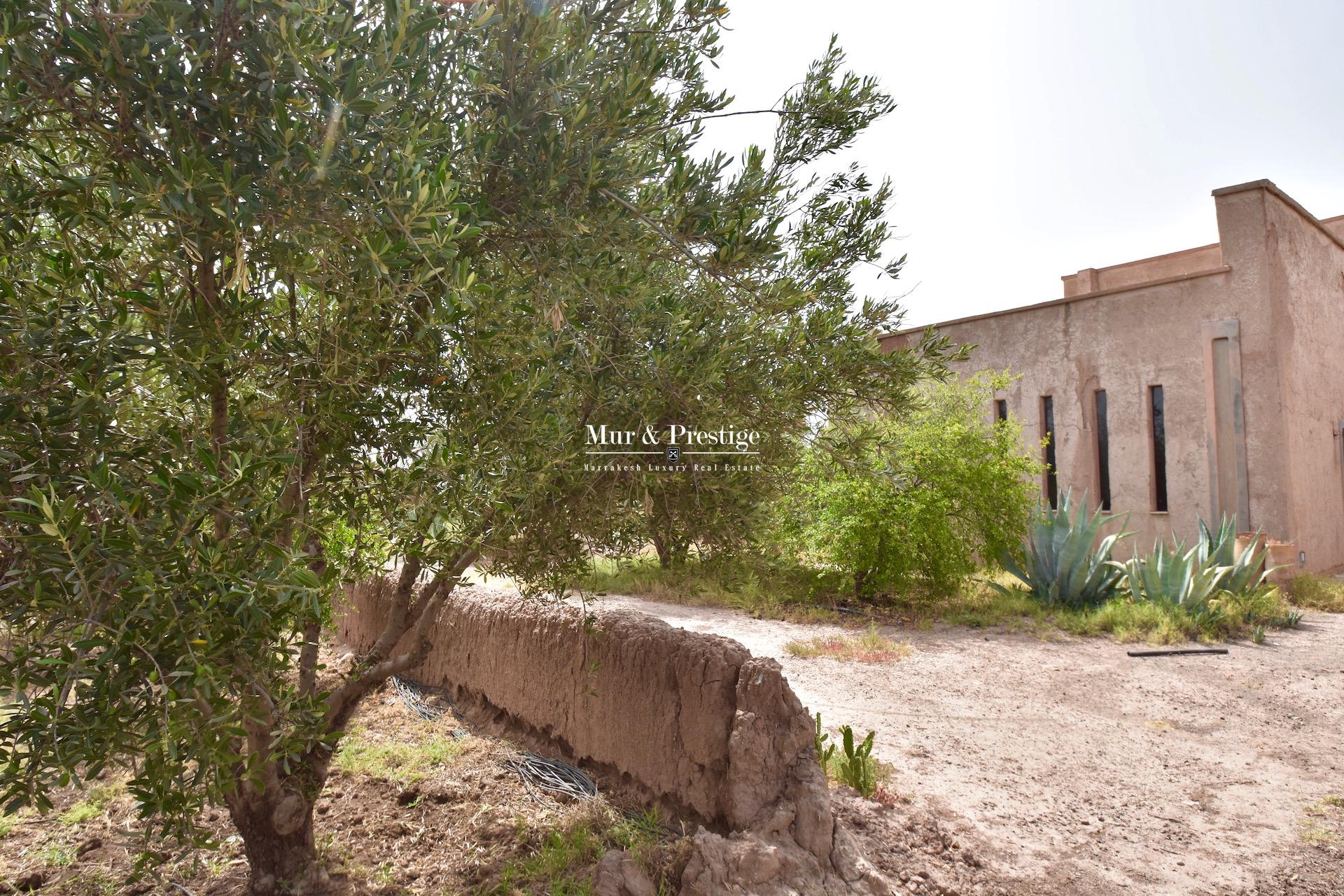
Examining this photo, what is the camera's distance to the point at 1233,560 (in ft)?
34.9

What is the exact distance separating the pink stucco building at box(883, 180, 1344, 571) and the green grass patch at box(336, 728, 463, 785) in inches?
483

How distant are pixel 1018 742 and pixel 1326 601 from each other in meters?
8.99

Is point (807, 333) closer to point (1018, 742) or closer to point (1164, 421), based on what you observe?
point (1018, 742)

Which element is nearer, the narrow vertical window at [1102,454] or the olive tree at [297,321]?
the olive tree at [297,321]

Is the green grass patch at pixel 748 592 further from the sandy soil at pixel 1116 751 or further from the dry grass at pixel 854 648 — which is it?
the sandy soil at pixel 1116 751

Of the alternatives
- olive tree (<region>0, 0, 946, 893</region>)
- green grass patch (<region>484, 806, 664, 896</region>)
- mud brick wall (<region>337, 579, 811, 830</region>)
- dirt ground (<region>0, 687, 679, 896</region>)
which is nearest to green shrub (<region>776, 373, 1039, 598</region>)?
mud brick wall (<region>337, 579, 811, 830</region>)

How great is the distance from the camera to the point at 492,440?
2.55m

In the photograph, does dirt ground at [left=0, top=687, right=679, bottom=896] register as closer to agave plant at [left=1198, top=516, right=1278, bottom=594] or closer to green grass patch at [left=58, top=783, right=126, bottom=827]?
green grass patch at [left=58, top=783, right=126, bottom=827]

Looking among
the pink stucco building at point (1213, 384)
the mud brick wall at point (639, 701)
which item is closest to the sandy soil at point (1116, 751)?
the mud brick wall at point (639, 701)

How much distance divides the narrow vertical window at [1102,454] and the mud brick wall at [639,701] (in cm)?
1316

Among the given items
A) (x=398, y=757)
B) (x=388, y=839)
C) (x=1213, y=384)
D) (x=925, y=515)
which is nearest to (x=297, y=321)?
(x=388, y=839)

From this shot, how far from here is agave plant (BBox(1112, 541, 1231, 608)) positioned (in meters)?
9.79

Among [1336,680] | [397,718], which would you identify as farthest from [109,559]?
[1336,680]

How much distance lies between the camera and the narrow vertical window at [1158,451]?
47.1ft
